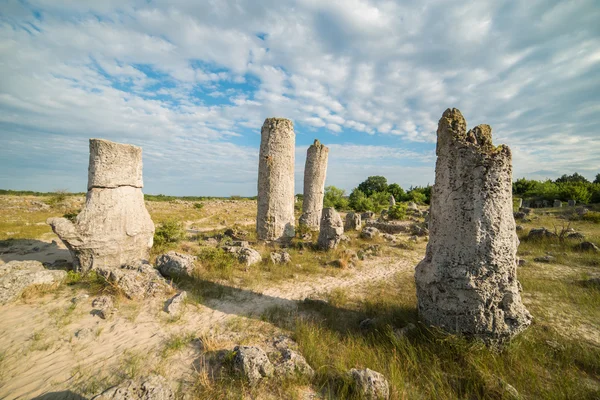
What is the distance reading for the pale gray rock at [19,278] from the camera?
15.9ft

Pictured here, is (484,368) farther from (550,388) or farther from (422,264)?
(422,264)

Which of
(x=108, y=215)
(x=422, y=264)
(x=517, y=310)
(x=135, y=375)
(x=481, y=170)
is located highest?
(x=481, y=170)

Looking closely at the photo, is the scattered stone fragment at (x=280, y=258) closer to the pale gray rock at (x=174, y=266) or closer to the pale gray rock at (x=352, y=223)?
the pale gray rock at (x=174, y=266)

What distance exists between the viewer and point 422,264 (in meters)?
4.28

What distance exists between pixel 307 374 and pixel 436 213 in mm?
3059

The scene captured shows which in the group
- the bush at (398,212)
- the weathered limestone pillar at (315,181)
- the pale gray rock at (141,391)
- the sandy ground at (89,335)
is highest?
the weathered limestone pillar at (315,181)

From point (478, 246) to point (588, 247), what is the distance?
934 centimetres

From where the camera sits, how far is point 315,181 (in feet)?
44.9

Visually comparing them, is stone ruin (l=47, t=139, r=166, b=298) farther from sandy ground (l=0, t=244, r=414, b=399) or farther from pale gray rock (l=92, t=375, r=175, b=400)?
pale gray rock (l=92, t=375, r=175, b=400)

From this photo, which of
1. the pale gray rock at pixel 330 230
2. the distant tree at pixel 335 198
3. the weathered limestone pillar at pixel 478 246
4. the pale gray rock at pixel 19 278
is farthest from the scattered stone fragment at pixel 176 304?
the distant tree at pixel 335 198

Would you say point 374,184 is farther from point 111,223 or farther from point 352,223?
point 111,223

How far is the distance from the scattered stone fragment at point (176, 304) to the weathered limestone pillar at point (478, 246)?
4.61 metres

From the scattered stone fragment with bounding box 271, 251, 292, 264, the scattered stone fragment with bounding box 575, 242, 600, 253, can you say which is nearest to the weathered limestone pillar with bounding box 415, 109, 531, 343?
the scattered stone fragment with bounding box 271, 251, 292, 264

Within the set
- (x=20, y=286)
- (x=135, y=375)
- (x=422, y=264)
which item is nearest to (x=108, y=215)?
(x=20, y=286)
